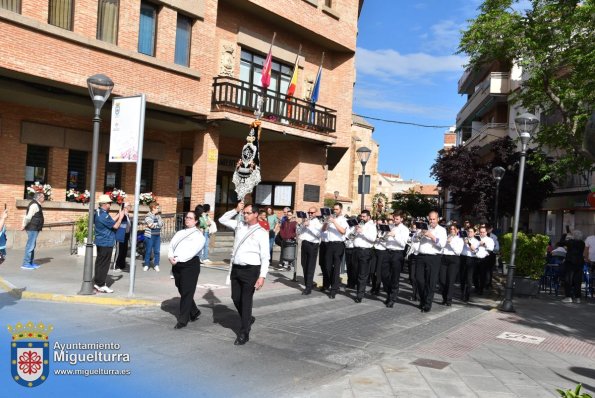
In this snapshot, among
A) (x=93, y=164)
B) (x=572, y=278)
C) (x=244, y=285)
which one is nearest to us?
(x=244, y=285)

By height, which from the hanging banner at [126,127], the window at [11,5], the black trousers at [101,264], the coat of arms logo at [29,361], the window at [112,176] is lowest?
the coat of arms logo at [29,361]

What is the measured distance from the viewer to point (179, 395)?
207 inches

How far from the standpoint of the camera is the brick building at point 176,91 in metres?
14.9

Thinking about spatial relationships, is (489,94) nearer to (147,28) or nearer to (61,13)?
(147,28)

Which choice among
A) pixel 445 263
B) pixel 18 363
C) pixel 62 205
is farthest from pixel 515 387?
pixel 62 205

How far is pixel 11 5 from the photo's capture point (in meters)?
13.9

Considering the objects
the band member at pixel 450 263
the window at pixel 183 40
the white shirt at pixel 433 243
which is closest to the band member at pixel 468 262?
the band member at pixel 450 263

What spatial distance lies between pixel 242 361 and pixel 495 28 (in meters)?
12.8

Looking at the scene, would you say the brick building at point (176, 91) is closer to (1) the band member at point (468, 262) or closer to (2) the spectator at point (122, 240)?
(2) the spectator at point (122, 240)

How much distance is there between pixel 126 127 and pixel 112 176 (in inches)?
351

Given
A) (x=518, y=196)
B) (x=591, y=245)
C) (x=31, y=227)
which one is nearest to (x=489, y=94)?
(x=591, y=245)

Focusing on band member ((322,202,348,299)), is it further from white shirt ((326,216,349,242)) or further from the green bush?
the green bush

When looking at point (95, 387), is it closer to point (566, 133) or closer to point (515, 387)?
point (515, 387)

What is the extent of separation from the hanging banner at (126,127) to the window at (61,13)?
226 inches
